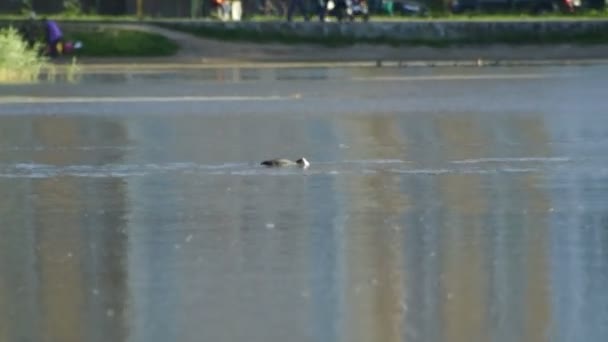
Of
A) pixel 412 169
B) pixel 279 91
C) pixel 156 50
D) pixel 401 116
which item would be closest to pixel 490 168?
pixel 412 169

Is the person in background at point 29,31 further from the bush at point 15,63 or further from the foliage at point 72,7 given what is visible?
the bush at point 15,63

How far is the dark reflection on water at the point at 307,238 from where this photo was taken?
9828 millimetres

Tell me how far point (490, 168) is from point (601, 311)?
25.6 ft

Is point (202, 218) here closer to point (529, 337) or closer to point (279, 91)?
point (529, 337)

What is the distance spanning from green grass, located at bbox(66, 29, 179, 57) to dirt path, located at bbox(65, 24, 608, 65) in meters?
0.42

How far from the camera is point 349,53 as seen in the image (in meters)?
50.7

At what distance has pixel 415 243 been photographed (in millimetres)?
12508

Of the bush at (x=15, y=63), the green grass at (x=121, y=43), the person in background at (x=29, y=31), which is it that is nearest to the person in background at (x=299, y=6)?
the green grass at (x=121, y=43)

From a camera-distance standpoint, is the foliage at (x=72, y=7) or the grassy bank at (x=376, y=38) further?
the foliage at (x=72, y=7)

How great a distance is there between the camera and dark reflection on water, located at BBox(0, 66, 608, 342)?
9828 mm

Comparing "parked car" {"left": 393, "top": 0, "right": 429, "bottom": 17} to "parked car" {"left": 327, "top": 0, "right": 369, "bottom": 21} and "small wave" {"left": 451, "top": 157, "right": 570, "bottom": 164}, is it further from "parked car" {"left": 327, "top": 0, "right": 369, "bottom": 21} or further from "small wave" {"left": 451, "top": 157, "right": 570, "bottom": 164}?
"small wave" {"left": 451, "top": 157, "right": 570, "bottom": 164}

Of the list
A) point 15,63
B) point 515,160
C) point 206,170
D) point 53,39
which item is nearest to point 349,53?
point 53,39

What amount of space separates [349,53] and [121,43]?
19.5 feet

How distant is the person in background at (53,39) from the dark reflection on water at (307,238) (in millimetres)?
26122
